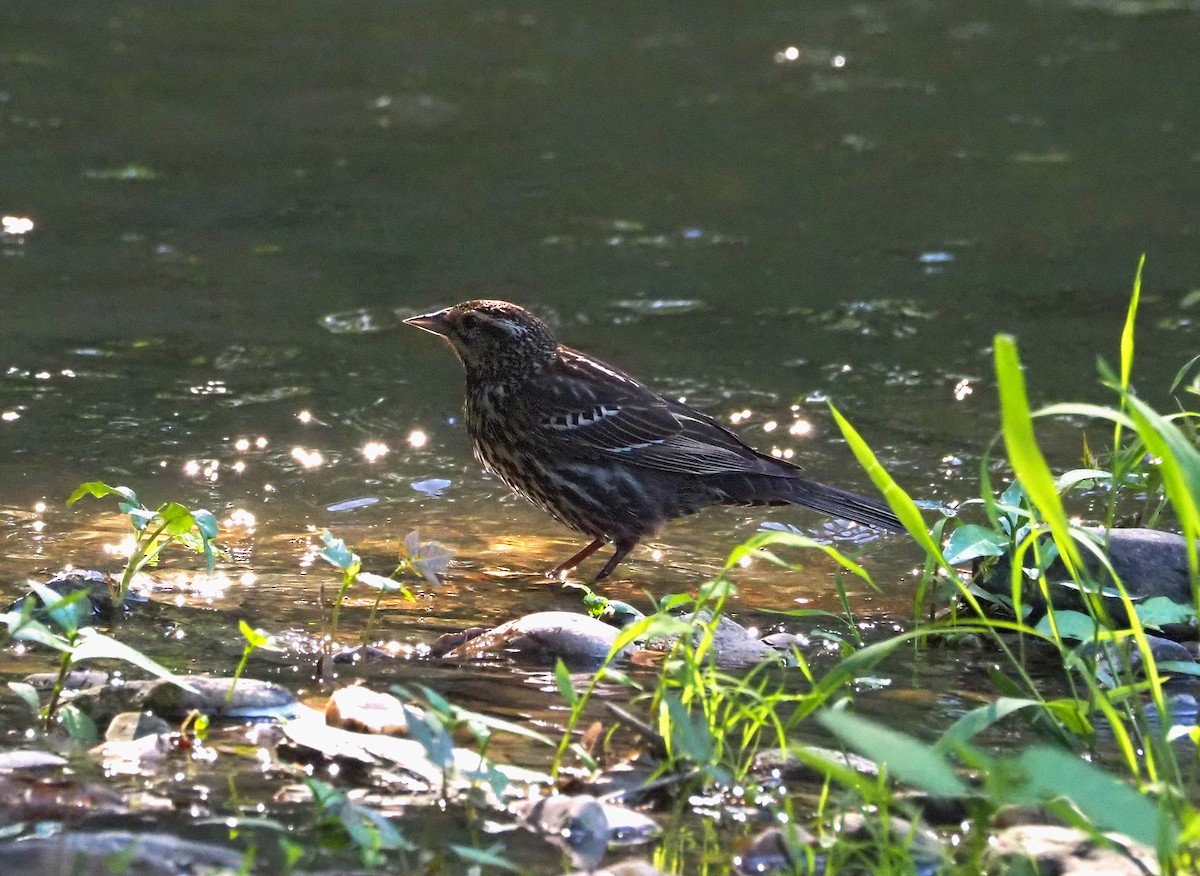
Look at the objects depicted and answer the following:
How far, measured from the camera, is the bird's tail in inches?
258

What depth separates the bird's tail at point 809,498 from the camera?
655 cm

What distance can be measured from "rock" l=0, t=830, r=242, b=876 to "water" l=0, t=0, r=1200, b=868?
1.51 m

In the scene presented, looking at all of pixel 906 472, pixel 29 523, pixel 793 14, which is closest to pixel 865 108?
pixel 793 14

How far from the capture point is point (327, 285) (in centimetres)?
1012

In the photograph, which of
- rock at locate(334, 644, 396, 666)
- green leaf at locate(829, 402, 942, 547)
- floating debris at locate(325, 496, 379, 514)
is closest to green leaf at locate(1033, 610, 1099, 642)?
green leaf at locate(829, 402, 942, 547)

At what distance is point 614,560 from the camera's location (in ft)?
22.1

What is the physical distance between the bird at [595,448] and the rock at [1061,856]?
10.1 ft

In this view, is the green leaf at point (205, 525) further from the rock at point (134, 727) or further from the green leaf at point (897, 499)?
the green leaf at point (897, 499)

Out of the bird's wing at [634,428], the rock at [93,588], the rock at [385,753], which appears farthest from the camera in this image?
the bird's wing at [634,428]

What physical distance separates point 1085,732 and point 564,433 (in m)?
3.52

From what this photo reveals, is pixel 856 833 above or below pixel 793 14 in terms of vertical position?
below

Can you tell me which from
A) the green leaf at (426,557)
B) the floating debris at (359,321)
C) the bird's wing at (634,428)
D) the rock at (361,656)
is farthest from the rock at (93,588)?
the floating debris at (359,321)

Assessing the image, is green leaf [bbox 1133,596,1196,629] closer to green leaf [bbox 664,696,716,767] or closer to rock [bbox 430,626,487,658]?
green leaf [bbox 664,696,716,767]

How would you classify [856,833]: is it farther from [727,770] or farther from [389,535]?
[389,535]
